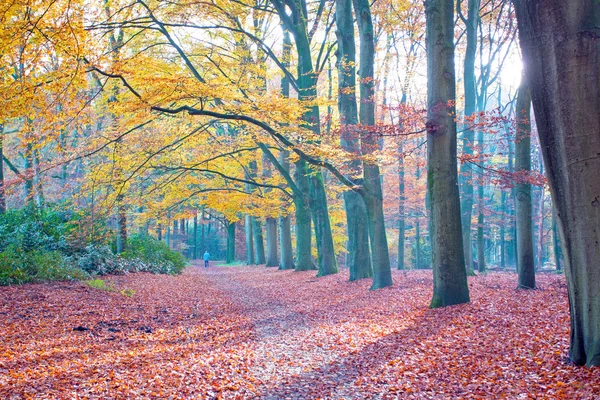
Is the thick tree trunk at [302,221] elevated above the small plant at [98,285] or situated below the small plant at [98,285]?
above

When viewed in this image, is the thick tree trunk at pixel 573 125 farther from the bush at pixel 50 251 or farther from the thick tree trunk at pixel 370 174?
the bush at pixel 50 251

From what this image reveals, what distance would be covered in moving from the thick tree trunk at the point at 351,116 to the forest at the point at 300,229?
68mm

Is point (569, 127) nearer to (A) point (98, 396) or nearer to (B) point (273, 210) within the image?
(A) point (98, 396)

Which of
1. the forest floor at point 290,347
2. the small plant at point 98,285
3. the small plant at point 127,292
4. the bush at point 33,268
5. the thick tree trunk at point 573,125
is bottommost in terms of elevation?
the forest floor at point 290,347

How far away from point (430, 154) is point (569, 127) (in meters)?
4.72

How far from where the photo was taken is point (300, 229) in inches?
771

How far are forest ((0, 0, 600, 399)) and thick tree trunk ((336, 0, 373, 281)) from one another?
0.07 m

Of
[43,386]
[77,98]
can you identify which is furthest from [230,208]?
[43,386]

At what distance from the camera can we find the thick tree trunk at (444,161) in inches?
344

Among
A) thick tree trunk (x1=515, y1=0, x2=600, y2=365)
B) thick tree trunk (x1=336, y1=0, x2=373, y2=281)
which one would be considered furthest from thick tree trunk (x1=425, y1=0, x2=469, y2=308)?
thick tree trunk (x1=515, y1=0, x2=600, y2=365)

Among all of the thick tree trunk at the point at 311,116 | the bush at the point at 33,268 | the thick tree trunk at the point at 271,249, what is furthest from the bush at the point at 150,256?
the thick tree trunk at the point at 311,116

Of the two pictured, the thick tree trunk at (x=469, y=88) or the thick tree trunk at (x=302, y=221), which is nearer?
the thick tree trunk at (x=469, y=88)

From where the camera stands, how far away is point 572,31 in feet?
13.5

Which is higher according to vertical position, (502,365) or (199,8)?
(199,8)
